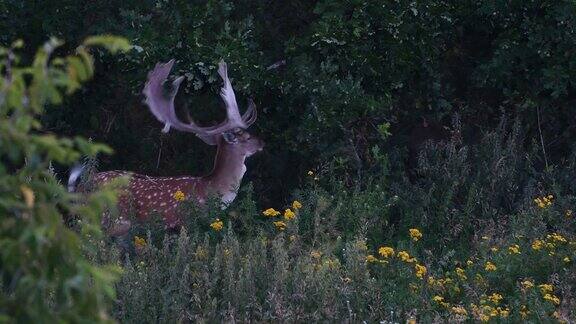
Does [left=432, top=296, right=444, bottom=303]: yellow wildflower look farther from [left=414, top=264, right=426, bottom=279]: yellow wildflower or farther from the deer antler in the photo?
the deer antler

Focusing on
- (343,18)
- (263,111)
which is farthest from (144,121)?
(343,18)

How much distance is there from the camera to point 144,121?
370 inches

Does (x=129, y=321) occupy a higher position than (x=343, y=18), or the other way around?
(x=343, y=18)

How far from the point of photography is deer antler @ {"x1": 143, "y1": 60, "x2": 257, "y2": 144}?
796 centimetres

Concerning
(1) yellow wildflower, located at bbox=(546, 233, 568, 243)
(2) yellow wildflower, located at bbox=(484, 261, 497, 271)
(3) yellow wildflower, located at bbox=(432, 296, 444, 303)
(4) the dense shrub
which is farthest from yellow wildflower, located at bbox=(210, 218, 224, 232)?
(1) yellow wildflower, located at bbox=(546, 233, 568, 243)

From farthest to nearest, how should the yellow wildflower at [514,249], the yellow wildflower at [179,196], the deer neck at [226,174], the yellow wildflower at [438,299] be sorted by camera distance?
1. the deer neck at [226,174]
2. the yellow wildflower at [179,196]
3. the yellow wildflower at [514,249]
4. the yellow wildflower at [438,299]

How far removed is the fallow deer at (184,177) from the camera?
7582 mm

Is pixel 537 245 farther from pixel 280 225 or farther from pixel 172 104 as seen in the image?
pixel 172 104

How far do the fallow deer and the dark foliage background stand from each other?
0.24m

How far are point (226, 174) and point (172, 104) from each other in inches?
25.8

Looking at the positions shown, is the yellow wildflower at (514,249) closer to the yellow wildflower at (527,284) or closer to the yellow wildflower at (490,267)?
the yellow wildflower at (490,267)

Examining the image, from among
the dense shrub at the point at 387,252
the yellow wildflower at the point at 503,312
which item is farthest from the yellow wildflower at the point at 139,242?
the yellow wildflower at the point at 503,312

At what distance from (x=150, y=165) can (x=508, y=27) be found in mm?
2964

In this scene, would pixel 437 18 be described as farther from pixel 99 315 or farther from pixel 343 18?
pixel 99 315
